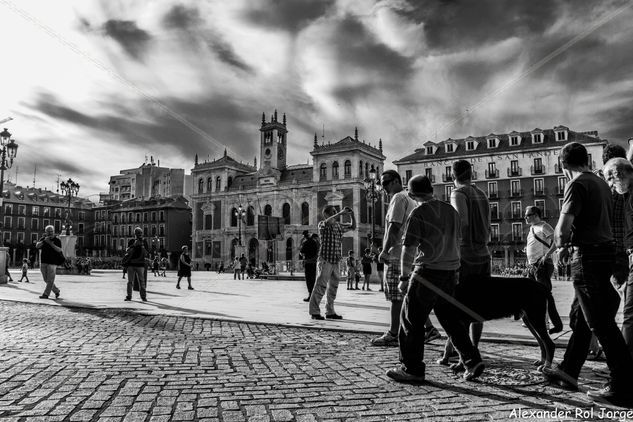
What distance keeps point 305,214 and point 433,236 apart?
51754mm

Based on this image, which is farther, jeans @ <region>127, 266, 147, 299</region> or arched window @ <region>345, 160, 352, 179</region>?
arched window @ <region>345, 160, 352, 179</region>

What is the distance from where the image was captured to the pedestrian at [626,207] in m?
3.20

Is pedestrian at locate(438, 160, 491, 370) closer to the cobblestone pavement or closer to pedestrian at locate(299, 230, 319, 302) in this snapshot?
the cobblestone pavement

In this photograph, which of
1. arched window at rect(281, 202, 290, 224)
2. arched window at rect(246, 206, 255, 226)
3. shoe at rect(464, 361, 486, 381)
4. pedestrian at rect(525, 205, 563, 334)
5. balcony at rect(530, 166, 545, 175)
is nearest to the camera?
shoe at rect(464, 361, 486, 381)

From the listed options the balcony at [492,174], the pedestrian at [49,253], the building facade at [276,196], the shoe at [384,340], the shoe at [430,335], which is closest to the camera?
the shoe at [384,340]

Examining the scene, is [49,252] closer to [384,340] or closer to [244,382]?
[384,340]

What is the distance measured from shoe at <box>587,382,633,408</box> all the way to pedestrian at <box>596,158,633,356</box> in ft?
1.67

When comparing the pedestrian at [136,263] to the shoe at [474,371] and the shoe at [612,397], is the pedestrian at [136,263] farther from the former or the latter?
the shoe at [612,397]

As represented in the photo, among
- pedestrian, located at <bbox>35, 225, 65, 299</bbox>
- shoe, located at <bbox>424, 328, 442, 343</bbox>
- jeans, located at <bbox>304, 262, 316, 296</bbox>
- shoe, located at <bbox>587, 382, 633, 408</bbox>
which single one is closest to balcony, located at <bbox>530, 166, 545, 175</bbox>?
jeans, located at <bbox>304, 262, 316, 296</bbox>

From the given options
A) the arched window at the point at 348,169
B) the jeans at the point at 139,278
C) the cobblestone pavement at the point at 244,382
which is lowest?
the cobblestone pavement at the point at 244,382

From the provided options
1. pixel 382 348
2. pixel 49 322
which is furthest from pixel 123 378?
pixel 49 322

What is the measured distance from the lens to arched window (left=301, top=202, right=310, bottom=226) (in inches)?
2152

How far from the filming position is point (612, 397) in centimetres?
279

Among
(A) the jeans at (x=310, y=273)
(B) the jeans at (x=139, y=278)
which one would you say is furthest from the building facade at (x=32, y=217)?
(A) the jeans at (x=310, y=273)
